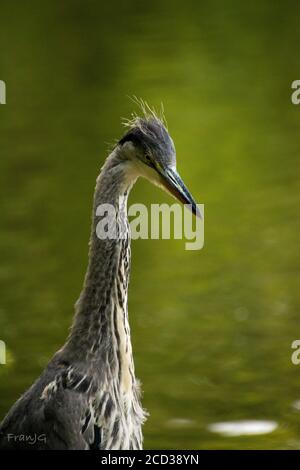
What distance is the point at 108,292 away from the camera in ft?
17.5

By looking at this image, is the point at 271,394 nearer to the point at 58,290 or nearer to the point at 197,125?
the point at 58,290

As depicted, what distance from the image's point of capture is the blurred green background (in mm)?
7488

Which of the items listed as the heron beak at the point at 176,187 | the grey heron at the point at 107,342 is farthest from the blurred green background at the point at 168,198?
the heron beak at the point at 176,187

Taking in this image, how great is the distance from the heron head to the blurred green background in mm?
1797

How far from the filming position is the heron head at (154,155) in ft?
17.4

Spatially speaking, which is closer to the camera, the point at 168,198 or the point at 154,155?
the point at 154,155

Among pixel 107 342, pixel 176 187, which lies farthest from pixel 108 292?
pixel 176 187

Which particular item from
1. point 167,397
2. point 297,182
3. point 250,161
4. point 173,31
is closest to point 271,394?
point 167,397

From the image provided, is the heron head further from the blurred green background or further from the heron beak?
the blurred green background

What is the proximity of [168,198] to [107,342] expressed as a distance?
474 centimetres

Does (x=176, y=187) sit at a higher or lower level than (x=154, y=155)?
lower

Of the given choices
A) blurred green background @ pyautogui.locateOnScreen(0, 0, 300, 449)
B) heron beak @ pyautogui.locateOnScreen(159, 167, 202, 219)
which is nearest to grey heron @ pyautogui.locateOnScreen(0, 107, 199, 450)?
heron beak @ pyautogui.locateOnScreen(159, 167, 202, 219)

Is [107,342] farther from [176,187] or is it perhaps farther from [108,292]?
[176,187]

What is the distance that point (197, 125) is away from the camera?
1208cm
